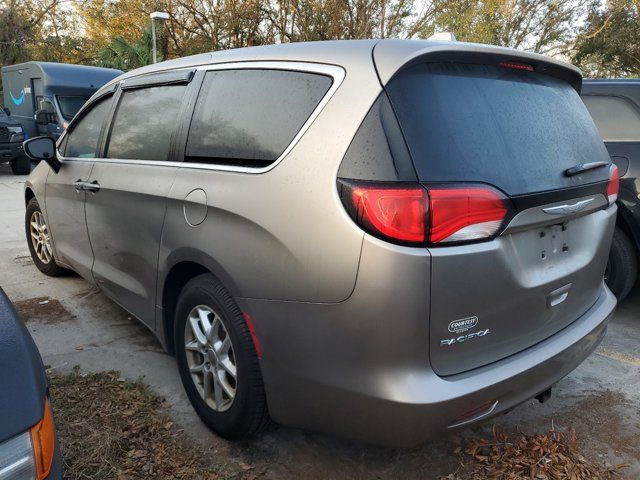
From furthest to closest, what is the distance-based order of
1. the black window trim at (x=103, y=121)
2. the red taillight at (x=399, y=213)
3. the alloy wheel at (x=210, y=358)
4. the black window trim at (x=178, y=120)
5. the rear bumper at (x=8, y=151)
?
the rear bumper at (x=8, y=151) < the black window trim at (x=103, y=121) < the black window trim at (x=178, y=120) < the alloy wheel at (x=210, y=358) < the red taillight at (x=399, y=213)

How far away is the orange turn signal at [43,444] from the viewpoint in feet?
4.45

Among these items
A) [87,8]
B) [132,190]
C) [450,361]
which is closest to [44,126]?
[132,190]

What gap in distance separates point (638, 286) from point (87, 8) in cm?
3039

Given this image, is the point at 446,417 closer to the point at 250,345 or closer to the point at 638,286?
the point at 250,345

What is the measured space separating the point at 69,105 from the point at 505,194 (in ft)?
45.2

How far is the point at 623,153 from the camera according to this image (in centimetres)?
405

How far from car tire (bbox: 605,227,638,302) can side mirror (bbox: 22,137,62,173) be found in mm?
4130

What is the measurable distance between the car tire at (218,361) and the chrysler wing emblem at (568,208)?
127 cm

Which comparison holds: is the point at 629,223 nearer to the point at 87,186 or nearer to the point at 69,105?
the point at 87,186

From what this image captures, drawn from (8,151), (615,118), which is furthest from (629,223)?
(8,151)

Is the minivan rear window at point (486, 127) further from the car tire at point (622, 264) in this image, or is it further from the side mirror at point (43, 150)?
the side mirror at point (43, 150)

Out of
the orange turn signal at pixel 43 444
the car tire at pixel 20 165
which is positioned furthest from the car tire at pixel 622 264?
the car tire at pixel 20 165

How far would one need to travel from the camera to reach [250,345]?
2.19m

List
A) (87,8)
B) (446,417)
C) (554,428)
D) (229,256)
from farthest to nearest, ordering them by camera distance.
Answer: (87,8) → (554,428) → (229,256) → (446,417)
